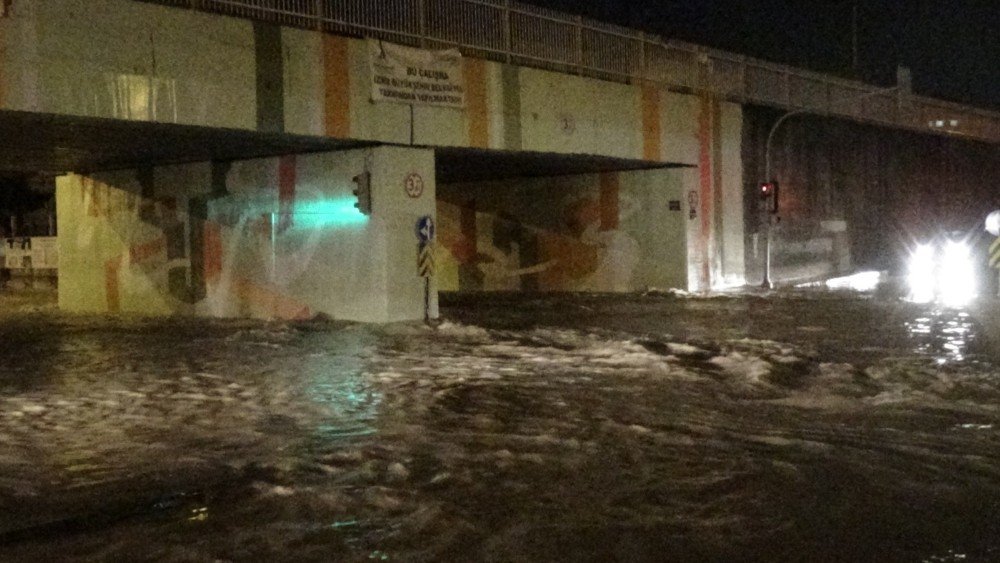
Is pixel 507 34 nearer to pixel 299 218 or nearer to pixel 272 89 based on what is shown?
pixel 299 218

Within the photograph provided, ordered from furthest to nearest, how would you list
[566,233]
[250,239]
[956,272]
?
[956,272] < [566,233] < [250,239]

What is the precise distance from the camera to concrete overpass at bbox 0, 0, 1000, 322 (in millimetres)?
15641

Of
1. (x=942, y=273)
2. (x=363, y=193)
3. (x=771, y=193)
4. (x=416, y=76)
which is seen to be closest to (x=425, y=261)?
(x=363, y=193)

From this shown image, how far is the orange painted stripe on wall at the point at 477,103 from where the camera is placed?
20266 millimetres

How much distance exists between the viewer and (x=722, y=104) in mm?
28219

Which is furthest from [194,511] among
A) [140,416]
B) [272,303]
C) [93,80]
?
[272,303]

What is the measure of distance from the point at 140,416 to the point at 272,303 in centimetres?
1059

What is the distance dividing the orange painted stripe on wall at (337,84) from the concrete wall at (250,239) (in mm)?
A: 1234

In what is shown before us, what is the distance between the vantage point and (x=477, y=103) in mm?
20453

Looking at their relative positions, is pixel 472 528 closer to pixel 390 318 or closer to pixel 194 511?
pixel 194 511

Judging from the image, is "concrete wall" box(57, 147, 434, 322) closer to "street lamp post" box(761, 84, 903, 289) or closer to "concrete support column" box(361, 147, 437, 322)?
"concrete support column" box(361, 147, 437, 322)

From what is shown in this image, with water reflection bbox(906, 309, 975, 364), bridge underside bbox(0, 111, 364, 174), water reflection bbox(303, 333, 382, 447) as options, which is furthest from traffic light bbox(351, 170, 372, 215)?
water reflection bbox(906, 309, 975, 364)

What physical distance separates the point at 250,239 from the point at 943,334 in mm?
12569

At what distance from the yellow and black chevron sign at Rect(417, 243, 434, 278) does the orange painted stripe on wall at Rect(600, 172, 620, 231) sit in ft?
29.5
